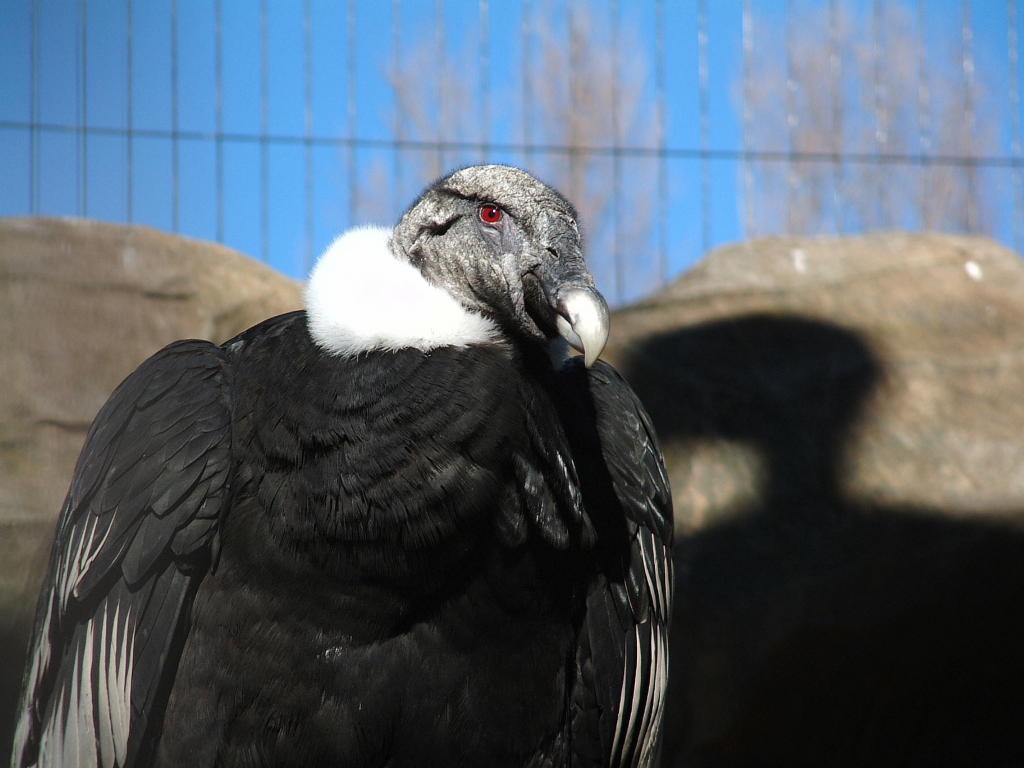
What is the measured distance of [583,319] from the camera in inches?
90.0

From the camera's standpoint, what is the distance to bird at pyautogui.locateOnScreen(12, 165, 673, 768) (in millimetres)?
2326

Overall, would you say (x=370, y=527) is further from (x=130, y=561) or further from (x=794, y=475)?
(x=794, y=475)

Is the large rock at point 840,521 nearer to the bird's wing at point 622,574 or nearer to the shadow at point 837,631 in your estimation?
the shadow at point 837,631

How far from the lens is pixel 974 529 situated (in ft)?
17.0

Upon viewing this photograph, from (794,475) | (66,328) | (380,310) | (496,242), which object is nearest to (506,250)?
(496,242)

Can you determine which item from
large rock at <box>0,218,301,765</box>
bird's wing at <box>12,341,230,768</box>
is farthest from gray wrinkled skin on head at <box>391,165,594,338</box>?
large rock at <box>0,218,301,765</box>

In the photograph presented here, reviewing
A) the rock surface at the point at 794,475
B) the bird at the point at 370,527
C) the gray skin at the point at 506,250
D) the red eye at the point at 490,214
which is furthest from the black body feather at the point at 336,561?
the rock surface at the point at 794,475

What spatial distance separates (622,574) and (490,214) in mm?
1030

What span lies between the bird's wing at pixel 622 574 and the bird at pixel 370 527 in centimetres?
2

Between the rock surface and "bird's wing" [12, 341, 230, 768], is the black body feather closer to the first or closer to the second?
"bird's wing" [12, 341, 230, 768]

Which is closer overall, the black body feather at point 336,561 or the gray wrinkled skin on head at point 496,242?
the black body feather at point 336,561

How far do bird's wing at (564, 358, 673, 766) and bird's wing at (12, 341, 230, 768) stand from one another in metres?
0.93

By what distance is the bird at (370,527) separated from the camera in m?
2.33

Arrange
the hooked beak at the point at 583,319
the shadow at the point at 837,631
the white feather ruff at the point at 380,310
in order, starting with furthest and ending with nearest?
the shadow at the point at 837,631 → the white feather ruff at the point at 380,310 → the hooked beak at the point at 583,319
